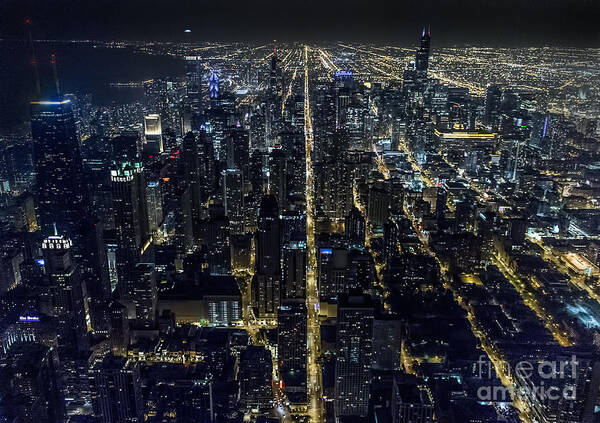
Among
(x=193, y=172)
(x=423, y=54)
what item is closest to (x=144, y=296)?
(x=193, y=172)

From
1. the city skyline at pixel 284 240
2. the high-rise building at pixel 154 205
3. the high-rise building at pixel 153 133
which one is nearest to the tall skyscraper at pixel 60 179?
the city skyline at pixel 284 240

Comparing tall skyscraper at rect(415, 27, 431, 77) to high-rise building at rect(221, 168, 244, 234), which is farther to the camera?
high-rise building at rect(221, 168, 244, 234)

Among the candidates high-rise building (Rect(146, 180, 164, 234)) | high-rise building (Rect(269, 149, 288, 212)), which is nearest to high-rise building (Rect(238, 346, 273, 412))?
high-rise building (Rect(146, 180, 164, 234))

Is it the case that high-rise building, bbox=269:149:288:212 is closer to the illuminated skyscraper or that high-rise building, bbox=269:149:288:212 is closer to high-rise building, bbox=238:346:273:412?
the illuminated skyscraper

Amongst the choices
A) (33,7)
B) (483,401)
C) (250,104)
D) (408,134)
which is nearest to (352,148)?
(408,134)

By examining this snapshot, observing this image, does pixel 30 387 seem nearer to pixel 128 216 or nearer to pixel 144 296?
pixel 144 296
